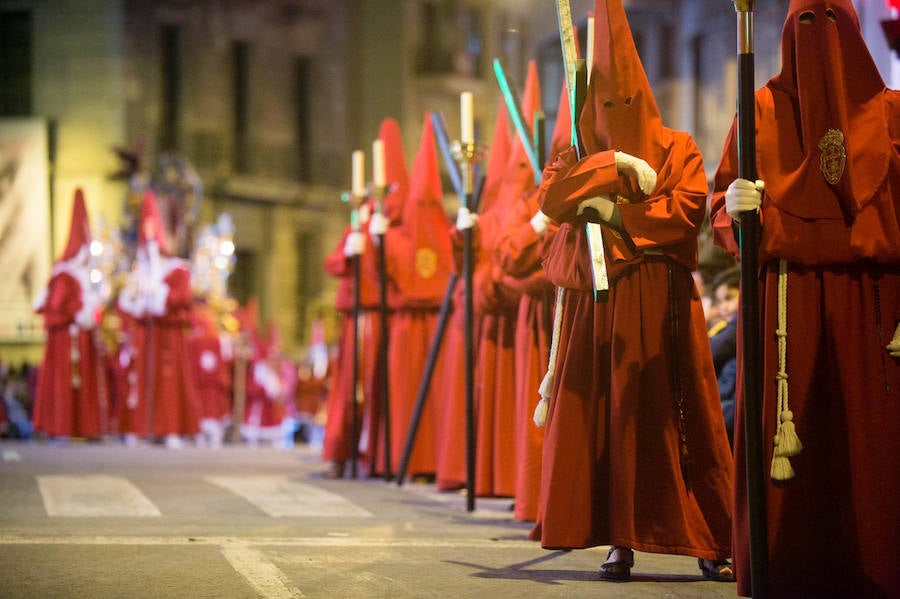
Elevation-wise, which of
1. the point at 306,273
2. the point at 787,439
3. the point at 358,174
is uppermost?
the point at 306,273

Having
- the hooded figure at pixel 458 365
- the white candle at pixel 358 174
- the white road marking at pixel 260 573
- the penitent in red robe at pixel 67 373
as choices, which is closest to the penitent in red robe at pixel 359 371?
the white candle at pixel 358 174

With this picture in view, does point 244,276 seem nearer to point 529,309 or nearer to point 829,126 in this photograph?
point 529,309

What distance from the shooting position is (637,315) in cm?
586

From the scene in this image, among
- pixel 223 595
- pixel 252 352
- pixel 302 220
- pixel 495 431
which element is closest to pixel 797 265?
pixel 223 595

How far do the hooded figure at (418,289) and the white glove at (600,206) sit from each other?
529cm

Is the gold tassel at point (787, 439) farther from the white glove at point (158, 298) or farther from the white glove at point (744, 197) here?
the white glove at point (158, 298)

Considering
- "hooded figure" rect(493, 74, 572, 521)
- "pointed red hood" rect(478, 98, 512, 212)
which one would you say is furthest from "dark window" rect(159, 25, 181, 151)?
"hooded figure" rect(493, 74, 572, 521)

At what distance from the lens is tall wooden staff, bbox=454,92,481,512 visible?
27.5 ft

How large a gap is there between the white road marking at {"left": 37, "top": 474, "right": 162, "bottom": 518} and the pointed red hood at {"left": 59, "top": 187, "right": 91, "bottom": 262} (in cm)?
669

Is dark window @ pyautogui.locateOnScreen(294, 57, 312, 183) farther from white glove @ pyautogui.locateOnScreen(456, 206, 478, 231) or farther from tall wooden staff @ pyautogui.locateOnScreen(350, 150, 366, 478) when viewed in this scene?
white glove @ pyautogui.locateOnScreen(456, 206, 478, 231)

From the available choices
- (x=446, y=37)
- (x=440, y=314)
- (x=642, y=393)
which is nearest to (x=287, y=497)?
(x=440, y=314)

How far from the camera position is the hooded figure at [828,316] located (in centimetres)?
476

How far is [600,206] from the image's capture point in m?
5.65

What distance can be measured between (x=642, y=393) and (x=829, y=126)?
1404 mm
